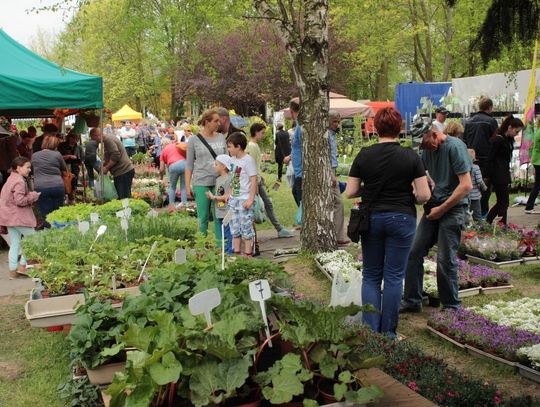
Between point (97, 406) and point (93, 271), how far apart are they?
54.3 inches

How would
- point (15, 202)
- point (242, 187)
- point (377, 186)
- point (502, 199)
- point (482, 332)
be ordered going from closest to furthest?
point (377, 186)
point (482, 332)
point (242, 187)
point (15, 202)
point (502, 199)

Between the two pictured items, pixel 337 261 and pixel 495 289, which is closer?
pixel 495 289

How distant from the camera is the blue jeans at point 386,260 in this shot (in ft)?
15.9

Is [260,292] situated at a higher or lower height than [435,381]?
higher

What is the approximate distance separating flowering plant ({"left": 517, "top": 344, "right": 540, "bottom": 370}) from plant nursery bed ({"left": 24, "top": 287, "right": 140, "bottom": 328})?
112 inches

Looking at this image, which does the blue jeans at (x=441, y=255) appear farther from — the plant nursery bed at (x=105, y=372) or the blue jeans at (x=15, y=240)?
the blue jeans at (x=15, y=240)

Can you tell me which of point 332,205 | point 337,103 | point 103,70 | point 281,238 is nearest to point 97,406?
point 332,205

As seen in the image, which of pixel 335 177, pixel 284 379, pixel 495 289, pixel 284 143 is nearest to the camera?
pixel 284 379

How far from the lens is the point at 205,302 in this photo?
2.60 metres

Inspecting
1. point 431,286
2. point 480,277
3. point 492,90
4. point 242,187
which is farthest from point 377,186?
point 492,90

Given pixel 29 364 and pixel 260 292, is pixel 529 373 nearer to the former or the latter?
pixel 260 292

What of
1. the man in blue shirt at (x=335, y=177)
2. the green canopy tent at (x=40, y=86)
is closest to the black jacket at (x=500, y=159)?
the man in blue shirt at (x=335, y=177)

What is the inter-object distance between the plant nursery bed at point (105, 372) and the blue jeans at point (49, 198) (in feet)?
22.4

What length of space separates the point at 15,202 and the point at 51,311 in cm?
394
